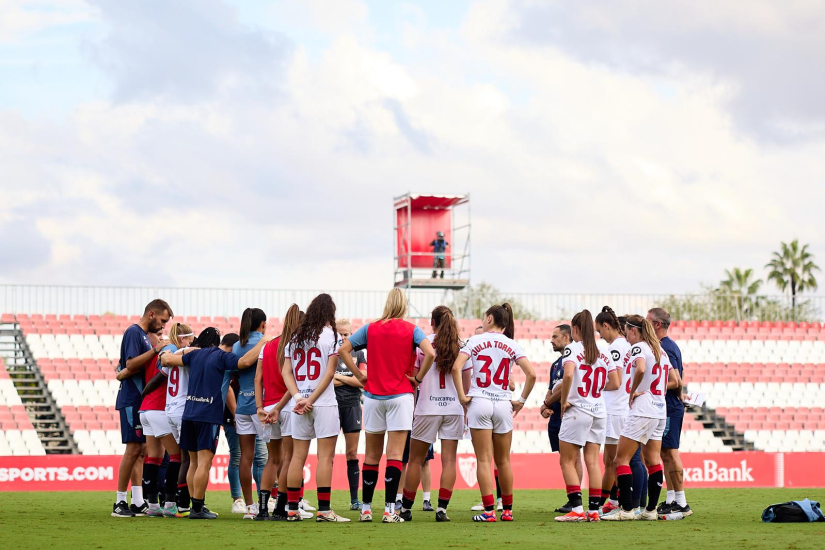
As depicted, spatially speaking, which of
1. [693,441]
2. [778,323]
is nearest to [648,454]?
[693,441]

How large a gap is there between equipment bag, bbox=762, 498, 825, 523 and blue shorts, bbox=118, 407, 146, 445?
6.39 metres

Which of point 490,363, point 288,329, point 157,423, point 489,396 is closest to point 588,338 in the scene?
point 490,363

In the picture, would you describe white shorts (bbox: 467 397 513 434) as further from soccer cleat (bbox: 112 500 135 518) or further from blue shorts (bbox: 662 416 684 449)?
soccer cleat (bbox: 112 500 135 518)

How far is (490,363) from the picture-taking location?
955 centimetres

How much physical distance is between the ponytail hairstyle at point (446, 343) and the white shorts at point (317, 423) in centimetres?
108

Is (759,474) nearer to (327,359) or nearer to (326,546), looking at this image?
(327,359)

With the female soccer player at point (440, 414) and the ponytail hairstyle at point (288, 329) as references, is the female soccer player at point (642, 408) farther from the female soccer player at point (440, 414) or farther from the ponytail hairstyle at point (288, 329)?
the ponytail hairstyle at point (288, 329)

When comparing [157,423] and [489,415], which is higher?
[489,415]

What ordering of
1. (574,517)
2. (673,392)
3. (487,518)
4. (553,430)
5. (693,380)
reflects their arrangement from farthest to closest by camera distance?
(693,380) → (553,430) → (673,392) → (487,518) → (574,517)

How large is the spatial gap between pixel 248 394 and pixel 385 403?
1725 mm

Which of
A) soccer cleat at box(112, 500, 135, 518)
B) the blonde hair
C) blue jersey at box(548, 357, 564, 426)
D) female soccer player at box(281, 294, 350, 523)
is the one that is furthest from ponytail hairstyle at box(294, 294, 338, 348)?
blue jersey at box(548, 357, 564, 426)

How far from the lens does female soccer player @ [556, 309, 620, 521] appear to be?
9.62 meters

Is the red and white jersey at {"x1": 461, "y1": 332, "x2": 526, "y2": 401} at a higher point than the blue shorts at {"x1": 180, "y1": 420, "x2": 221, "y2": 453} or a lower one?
higher

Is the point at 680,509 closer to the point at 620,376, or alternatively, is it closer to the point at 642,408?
the point at 642,408
